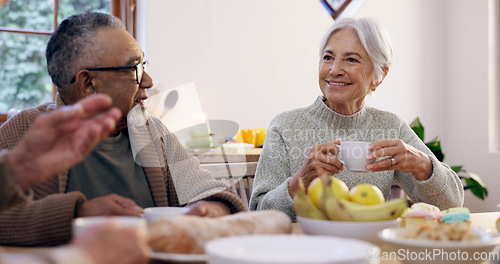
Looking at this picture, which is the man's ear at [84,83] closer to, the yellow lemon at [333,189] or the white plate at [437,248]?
the yellow lemon at [333,189]

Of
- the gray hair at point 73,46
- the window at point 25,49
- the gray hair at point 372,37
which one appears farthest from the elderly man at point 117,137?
the window at point 25,49

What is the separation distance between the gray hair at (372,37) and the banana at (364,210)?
1051mm

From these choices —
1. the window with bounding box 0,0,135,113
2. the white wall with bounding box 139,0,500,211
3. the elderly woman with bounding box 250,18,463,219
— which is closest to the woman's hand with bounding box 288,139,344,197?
the elderly woman with bounding box 250,18,463,219

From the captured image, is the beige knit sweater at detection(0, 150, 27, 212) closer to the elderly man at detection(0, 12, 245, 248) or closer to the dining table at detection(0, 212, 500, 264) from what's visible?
the dining table at detection(0, 212, 500, 264)

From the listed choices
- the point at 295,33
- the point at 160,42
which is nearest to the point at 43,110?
the point at 160,42

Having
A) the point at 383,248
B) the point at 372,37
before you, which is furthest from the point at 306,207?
the point at 372,37

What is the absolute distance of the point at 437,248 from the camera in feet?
2.55

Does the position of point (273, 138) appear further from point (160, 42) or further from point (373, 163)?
point (160, 42)

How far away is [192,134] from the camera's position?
9.81ft

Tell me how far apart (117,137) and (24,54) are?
237cm

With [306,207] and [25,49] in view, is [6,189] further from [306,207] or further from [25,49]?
[25,49]

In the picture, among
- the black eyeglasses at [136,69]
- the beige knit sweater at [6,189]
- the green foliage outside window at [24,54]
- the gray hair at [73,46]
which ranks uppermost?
the gray hair at [73,46]

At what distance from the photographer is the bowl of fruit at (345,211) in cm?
80

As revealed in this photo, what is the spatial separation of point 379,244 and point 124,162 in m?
0.74
